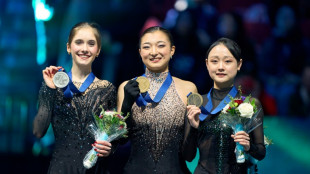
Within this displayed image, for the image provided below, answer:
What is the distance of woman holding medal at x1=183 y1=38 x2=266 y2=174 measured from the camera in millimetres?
3316

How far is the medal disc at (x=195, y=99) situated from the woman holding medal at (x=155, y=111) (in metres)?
0.25

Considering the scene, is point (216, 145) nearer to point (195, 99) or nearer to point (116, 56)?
point (195, 99)

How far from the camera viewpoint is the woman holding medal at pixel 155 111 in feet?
11.5

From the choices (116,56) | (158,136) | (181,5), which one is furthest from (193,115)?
(181,5)

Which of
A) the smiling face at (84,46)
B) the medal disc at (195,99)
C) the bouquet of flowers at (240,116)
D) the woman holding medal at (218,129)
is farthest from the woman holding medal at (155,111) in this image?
the bouquet of flowers at (240,116)

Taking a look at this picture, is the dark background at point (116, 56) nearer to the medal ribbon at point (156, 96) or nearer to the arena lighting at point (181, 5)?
the arena lighting at point (181, 5)

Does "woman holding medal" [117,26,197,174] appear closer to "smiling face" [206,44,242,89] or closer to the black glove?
the black glove

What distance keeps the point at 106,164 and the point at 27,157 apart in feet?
6.59

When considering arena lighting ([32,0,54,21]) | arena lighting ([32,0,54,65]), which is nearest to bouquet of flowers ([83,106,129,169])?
arena lighting ([32,0,54,65])

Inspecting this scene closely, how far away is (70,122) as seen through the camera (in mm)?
3541

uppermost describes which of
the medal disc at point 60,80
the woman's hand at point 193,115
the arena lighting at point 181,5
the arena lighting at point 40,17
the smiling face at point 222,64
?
the arena lighting at point 181,5

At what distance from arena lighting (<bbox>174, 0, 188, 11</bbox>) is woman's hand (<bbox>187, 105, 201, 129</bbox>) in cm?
252

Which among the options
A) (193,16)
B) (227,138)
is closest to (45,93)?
(227,138)

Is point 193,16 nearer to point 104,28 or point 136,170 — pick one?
point 104,28
